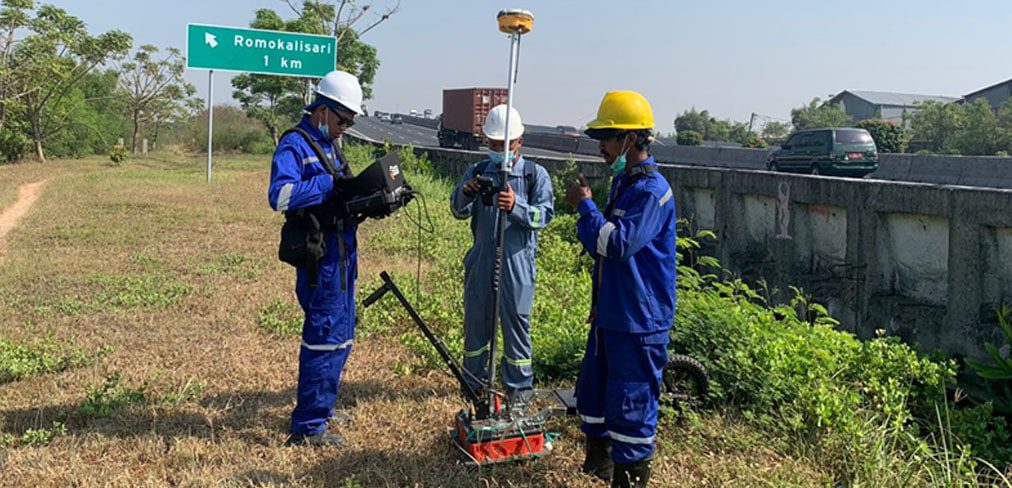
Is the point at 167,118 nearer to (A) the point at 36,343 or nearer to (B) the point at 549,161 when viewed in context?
(B) the point at 549,161

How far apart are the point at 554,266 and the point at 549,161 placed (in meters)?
5.47

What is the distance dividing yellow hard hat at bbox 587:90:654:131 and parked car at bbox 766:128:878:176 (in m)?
16.5

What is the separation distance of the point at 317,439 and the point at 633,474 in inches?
67.7

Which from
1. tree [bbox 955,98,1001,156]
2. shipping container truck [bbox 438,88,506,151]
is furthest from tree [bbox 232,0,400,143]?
tree [bbox 955,98,1001,156]

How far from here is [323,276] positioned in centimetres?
→ 384

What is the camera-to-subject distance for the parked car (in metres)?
18.0

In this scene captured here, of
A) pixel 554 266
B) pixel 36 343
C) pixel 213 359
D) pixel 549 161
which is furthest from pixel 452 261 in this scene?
pixel 549 161

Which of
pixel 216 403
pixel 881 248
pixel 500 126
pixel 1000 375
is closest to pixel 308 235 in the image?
pixel 500 126

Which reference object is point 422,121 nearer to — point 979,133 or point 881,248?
point 979,133

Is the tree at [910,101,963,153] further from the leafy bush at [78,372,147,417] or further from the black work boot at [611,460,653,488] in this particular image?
the leafy bush at [78,372,147,417]

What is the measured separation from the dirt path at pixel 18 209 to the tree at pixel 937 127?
30794 millimetres

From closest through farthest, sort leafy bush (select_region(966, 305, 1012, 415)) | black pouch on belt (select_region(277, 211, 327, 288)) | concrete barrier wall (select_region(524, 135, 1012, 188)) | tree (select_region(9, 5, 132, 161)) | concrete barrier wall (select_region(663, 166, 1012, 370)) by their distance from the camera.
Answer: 1. black pouch on belt (select_region(277, 211, 327, 288))
2. leafy bush (select_region(966, 305, 1012, 415))
3. concrete barrier wall (select_region(663, 166, 1012, 370))
4. concrete barrier wall (select_region(524, 135, 1012, 188))
5. tree (select_region(9, 5, 132, 161))

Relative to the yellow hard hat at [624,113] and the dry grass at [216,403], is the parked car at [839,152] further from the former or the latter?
the yellow hard hat at [624,113]

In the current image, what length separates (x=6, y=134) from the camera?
28703 mm
